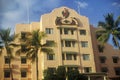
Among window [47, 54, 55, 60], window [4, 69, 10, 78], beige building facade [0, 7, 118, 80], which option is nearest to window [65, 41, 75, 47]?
beige building facade [0, 7, 118, 80]

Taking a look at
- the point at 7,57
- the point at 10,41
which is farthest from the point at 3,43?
the point at 7,57

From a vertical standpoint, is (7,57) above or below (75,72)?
above

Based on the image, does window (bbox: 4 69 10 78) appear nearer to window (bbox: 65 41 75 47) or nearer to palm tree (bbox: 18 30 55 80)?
palm tree (bbox: 18 30 55 80)

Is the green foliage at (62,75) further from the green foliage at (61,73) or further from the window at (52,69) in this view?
the window at (52,69)

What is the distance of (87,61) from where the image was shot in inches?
1352

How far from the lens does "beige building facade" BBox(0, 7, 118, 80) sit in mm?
33031

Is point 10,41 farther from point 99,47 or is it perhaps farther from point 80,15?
point 99,47

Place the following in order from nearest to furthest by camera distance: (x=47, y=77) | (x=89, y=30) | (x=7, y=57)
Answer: (x=47, y=77) < (x=7, y=57) < (x=89, y=30)

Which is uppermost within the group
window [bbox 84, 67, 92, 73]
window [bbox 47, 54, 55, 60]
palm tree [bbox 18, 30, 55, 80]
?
palm tree [bbox 18, 30, 55, 80]

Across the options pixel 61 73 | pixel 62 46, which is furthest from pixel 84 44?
pixel 61 73

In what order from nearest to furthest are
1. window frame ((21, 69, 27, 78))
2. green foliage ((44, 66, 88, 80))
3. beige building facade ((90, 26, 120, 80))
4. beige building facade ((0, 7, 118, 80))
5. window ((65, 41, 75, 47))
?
green foliage ((44, 66, 88, 80)) < beige building facade ((0, 7, 118, 80)) < window frame ((21, 69, 27, 78)) < window ((65, 41, 75, 47)) < beige building facade ((90, 26, 120, 80))

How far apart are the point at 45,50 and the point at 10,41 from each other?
17.4 feet

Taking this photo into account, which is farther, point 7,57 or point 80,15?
point 80,15

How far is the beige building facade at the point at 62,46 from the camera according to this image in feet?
108
